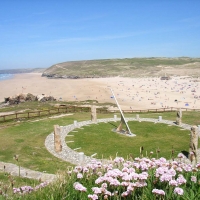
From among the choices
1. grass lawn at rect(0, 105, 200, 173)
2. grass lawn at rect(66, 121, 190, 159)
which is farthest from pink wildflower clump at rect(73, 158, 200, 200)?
grass lawn at rect(66, 121, 190, 159)

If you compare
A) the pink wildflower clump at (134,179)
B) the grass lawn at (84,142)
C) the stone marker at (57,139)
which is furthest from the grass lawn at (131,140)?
the pink wildflower clump at (134,179)

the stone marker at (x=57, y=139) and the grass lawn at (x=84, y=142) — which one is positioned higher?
the stone marker at (x=57, y=139)

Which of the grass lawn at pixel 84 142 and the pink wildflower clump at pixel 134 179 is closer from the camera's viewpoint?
the pink wildflower clump at pixel 134 179

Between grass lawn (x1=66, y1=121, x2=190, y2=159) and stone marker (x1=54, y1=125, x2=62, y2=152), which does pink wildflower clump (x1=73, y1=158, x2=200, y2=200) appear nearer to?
grass lawn (x1=66, y1=121, x2=190, y2=159)

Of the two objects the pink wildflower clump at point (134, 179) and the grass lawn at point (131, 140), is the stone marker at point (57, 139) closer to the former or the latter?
the grass lawn at point (131, 140)

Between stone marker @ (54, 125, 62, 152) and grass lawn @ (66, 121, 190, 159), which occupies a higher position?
stone marker @ (54, 125, 62, 152)

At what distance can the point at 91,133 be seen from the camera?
23.9m

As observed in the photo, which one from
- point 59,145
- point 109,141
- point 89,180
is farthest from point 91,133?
point 89,180

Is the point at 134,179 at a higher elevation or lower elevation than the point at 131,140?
higher

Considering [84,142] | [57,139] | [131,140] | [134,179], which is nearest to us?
[134,179]

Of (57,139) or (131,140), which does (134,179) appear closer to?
(57,139)

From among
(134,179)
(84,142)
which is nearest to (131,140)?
(84,142)

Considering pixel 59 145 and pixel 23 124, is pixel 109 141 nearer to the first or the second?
pixel 59 145

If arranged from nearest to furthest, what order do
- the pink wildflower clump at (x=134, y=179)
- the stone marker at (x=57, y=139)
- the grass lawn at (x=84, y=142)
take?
1. the pink wildflower clump at (x=134, y=179)
2. the grass lawn at (x=84, y=142)
3. the stone marker at (x=57, y=139)
